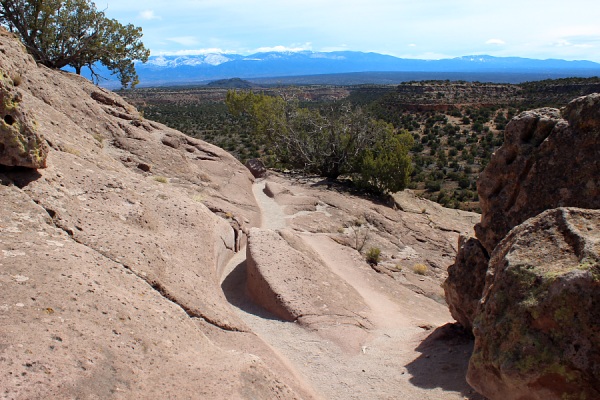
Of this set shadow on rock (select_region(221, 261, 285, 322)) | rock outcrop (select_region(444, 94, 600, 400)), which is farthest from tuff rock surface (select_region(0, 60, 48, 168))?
rock outcrop (select_region(444, 94, 600, 400))

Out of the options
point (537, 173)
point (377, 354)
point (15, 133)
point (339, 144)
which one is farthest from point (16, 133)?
point (339, 144)

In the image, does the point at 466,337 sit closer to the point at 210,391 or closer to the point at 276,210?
the point at 210,391

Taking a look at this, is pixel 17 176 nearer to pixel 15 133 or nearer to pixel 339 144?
pixel 15 133

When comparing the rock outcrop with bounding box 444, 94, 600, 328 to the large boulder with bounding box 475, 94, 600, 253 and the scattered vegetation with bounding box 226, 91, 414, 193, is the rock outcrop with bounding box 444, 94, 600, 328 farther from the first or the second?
the scattered vegetation with bounding box 226, 91, 414, 193

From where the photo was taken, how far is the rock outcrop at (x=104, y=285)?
4.28m

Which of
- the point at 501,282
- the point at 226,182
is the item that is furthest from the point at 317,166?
the point at 501,282

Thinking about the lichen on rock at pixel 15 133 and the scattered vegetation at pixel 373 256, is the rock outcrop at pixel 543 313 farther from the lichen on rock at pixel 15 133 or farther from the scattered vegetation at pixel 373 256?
the scattered vegetation at pixel 373 256

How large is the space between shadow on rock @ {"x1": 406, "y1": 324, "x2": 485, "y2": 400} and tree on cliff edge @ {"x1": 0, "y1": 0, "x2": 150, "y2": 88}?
19075 mm

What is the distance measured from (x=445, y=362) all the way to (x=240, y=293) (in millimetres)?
4279

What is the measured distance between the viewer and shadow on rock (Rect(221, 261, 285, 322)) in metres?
9.05

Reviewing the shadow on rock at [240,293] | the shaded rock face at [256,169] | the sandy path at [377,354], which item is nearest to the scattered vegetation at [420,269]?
the sandy path at [377,354]

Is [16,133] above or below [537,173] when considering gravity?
above

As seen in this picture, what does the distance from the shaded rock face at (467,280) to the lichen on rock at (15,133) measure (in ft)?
21.7

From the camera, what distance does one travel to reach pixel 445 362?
705 cm
